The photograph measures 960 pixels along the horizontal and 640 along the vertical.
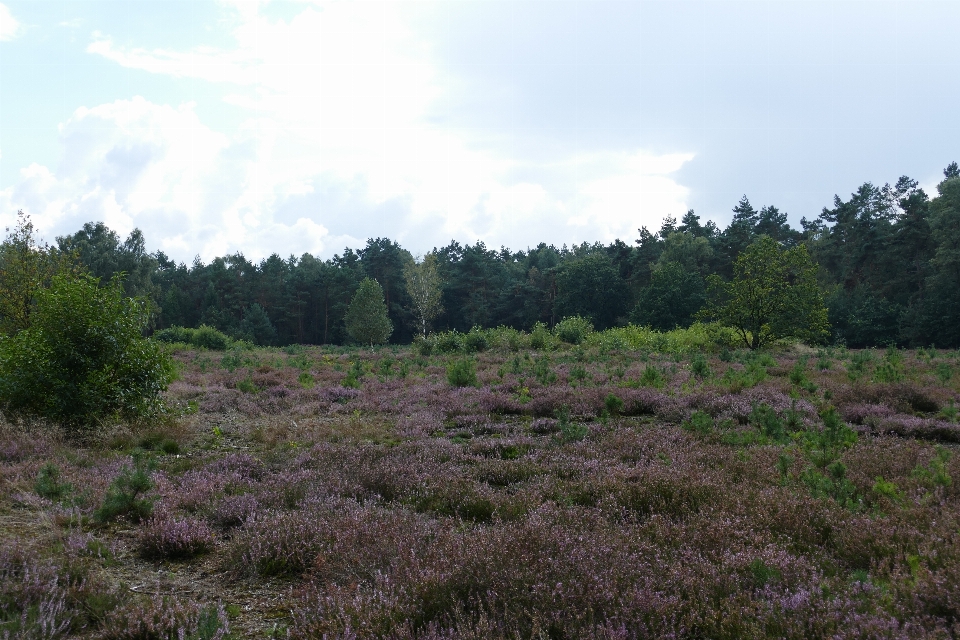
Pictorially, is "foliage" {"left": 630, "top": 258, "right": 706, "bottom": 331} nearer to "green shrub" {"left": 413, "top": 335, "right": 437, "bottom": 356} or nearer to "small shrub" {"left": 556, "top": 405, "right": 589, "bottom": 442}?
"green shrub" {"left": 413, "top": 335, "right": 437, "bottom": 356}

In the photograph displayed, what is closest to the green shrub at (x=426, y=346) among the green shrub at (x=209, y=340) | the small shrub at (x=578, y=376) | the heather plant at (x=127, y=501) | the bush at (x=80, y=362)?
the small shrub at (x=578, y=376)

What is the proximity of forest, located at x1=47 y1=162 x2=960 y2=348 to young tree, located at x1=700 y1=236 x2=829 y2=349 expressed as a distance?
13.0m

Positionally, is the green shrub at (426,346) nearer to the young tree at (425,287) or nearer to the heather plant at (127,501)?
the heather plant at (127,501)

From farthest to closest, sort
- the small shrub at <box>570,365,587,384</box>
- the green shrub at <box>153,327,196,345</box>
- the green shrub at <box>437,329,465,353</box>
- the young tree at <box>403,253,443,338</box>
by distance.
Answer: the young tree at <box>403,253,443,338</box>, the green shrub at <box>153,327,196,345</box>, the green shrub at <box>437,329,465,353</box>, the small shrub at <box>570,365,587,384</box>

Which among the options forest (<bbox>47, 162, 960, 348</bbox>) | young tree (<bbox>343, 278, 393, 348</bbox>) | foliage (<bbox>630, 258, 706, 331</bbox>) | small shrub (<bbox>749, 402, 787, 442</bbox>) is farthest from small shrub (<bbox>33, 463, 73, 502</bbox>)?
young tree (<bbox>343, 278, 393, 348</bbox>)

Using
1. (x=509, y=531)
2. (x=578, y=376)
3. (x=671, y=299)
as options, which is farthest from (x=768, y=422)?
(x=671, y=299)

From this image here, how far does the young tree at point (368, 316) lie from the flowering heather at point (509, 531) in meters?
55.3

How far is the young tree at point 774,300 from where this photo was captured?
2917 cm

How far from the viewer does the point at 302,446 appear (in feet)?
27.0

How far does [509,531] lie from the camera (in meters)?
4.02

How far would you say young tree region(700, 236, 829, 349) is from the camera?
95.7ft

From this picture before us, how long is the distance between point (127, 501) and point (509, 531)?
3.58m

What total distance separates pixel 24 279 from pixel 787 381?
2316cm

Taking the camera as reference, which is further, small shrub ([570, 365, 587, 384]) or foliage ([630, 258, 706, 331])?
foliage ([630, 258, 706, 331])
